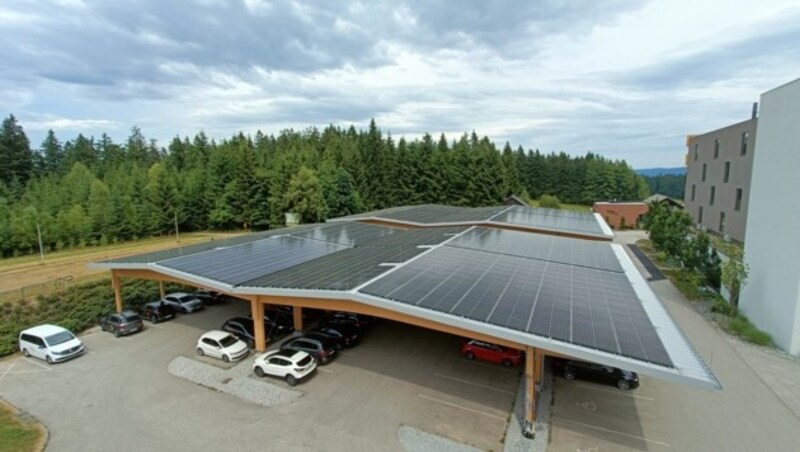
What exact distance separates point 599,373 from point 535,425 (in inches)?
175

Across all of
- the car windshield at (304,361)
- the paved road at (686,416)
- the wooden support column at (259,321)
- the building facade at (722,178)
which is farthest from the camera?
the building facade at (722,178)

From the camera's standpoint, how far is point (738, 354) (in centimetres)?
1905

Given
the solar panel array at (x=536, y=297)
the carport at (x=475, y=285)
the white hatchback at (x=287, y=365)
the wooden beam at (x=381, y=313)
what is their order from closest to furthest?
the carport at (x=475, y=285) → the solar panel array at (x=536, y=297) → the wooden beam at (x=381, y=313) → the white hatchback at (x=287, y=365)

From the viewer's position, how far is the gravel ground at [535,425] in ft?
40.2

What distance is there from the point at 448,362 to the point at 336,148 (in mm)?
60099

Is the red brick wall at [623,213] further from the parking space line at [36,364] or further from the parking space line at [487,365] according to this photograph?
the parking space line at [36,364]

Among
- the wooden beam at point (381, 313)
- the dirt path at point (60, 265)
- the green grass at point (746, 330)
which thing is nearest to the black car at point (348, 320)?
the wooden beam at point (381, 313)

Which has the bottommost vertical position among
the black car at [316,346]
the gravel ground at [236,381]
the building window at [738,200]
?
the gravel ground at [236,381]

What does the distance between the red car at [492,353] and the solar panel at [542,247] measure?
569 centimetres

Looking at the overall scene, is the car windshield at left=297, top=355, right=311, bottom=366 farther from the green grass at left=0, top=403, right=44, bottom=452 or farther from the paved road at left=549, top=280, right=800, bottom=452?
the paved road at left=549, top=280, right=800, bottom=452

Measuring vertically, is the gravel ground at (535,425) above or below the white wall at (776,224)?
below

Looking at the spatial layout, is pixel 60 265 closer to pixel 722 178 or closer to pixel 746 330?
pixel 746 330

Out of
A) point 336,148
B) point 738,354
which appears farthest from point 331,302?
point 336,148

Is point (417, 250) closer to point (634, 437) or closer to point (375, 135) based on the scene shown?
point (634, 437)
